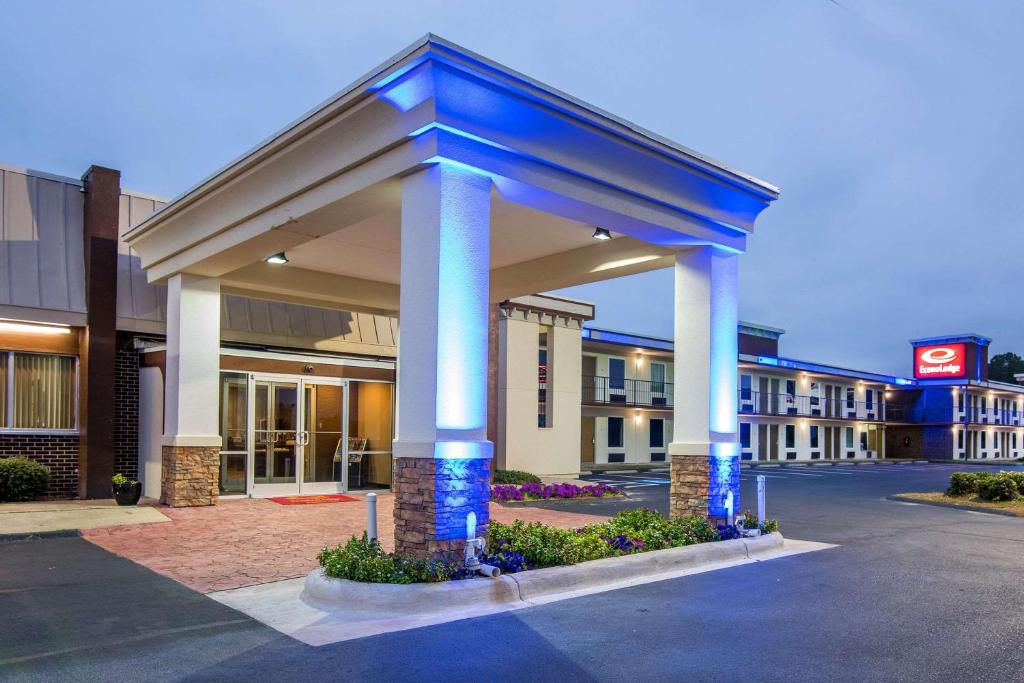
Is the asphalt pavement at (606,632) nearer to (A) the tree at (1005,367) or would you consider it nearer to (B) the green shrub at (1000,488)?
(B) the green shrub at (1000,488)

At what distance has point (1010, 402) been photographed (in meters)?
69.3

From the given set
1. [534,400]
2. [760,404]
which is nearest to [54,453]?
[534,400]

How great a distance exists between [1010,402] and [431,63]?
7520 cm

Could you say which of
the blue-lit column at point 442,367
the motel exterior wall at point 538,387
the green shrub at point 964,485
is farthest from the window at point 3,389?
the green shrub at point 964,485

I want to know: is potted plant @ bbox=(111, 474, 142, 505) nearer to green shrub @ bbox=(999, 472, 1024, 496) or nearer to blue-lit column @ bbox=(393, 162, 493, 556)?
blue-lit column @ bbox=(393, 162, 493, 556)

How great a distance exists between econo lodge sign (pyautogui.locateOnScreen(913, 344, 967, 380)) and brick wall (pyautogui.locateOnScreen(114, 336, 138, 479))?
191 ft

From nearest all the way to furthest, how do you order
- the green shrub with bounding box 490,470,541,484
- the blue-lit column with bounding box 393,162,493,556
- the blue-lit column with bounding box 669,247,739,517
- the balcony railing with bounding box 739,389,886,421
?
the blue-lit column with bounding box 393,162,493,556 → the blue-lit column with bounding box 669,247,739,517 → the green shrub with bounding box 490,470,541,484 → the balcony railing with bounding box 739,389,886,421

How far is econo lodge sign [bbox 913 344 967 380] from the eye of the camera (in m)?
59.3

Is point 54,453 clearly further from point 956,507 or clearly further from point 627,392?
point 627,392

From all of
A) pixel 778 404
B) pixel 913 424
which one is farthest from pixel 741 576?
pixel 913 424

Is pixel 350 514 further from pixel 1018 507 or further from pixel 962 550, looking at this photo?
pixel 1018 507

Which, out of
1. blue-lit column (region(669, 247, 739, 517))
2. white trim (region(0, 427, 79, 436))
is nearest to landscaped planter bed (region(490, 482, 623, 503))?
blue-lit column (region(669, 247, 739, 517))

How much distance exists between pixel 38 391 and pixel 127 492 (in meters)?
3.26

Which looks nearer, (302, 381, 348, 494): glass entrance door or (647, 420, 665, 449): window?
(302, 381, 348, 494): glass entrance door
